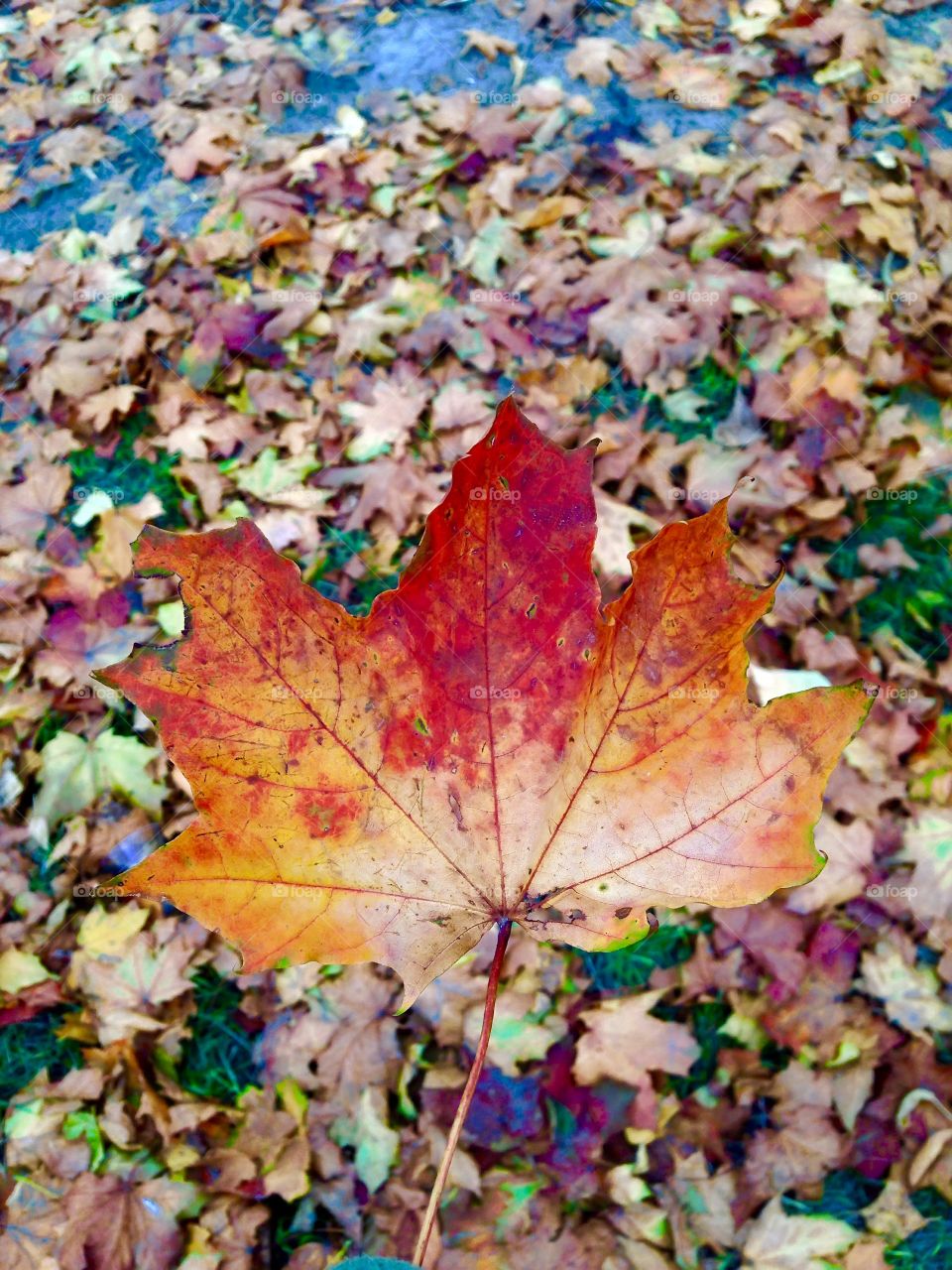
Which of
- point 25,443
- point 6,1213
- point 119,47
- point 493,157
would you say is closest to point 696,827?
point 6,1213

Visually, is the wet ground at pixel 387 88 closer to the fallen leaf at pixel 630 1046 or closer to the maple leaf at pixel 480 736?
the maple leaf at pixel 480 736

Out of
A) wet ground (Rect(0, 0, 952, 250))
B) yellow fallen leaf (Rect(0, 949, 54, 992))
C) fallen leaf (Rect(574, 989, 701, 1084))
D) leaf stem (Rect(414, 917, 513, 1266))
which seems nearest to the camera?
leaf stem (Rect(414, 917, 513, 1266))

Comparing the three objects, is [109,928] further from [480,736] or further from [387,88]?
[387,88]

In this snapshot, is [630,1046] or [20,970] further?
[20,970]

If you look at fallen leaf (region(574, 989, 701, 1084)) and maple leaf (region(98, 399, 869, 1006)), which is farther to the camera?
fallen leaf (region(574, 989, 701, 1084))

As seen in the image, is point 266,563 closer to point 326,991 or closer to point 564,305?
point 326,991

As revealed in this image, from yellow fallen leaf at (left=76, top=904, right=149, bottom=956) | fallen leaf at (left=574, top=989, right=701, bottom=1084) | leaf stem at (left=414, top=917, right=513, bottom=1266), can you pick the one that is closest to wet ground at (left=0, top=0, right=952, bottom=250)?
yellow fallen leaf at (left=76, top=904, right=149, bottom=956)

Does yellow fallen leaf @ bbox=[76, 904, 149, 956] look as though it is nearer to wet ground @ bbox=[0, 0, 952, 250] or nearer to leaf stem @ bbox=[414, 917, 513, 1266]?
leaf stem @ bbox=[414, 917, 513, 1266]

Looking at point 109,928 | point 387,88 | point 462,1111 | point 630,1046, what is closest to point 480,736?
point 462,1111
